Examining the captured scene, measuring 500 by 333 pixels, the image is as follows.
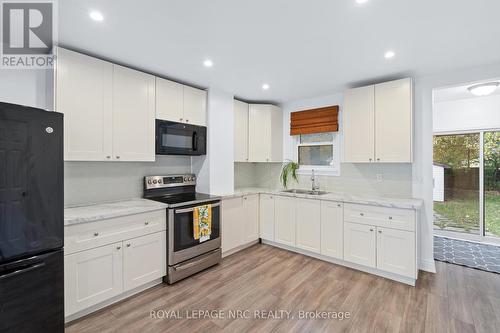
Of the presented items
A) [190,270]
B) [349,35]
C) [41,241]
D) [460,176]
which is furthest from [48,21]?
[460,176]

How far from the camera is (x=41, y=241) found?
158 centimetres

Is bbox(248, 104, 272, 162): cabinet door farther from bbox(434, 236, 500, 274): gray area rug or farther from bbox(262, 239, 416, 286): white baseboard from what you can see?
bbox(434, 236, 500, 274): gray area rug

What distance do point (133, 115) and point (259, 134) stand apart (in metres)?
2.04

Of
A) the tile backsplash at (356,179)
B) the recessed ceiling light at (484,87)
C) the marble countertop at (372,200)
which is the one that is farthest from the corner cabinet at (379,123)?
the recessed ceiling light at (484,87)

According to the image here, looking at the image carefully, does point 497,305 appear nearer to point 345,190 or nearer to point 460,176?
point 345,190

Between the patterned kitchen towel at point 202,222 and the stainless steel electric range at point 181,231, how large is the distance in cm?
5

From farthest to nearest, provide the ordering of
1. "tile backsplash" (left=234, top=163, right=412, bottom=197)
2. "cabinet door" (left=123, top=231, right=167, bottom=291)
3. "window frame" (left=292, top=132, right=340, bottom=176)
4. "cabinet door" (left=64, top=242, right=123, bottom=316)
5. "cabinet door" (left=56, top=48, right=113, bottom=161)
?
"window frame" (left=292, top=132, right=340, bottom=176) < "tile backsplash" (left=234, top=163, right=412, bottom=197) < "cabinet door" (left=123, top=231, right=167, bottom=291) < "cabinet door" (left=56, top=48, right=113, bottom=161) < "cabinet door" (left=64, top=242, right=123, bottom=316)

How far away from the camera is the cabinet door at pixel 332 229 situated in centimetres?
307

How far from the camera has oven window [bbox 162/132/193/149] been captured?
2.95m

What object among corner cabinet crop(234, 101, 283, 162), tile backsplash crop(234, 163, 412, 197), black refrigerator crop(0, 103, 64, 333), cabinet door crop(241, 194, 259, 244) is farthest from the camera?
corner cabinet crop(234, 101, 283, 162)

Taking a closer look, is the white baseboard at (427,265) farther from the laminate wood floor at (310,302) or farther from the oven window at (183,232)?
the oven window at (183,232)

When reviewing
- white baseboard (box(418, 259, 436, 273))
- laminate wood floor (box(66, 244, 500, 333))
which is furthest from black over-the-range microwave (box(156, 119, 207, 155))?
white baseboard (box(418, 259, 436, 273))

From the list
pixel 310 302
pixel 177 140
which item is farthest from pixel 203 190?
pixel 310 302

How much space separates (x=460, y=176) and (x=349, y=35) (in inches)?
154
